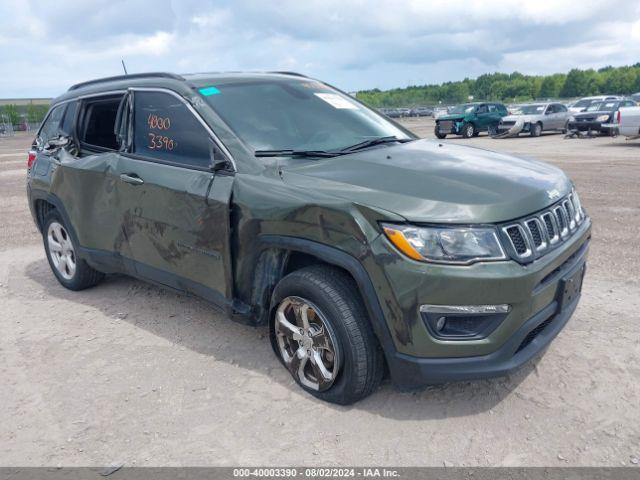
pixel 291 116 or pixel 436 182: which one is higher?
pixel 291 116

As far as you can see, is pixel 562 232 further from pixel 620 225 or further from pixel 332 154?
pixel 620 225

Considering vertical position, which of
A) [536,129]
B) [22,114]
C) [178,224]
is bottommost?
[536,129]

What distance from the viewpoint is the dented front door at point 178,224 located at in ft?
11.4

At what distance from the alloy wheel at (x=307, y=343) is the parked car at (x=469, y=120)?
22.6 metres

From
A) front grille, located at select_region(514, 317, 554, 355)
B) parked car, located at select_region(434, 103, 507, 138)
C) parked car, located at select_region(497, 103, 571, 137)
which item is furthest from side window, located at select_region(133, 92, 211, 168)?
parked car, located at select_region(434, 103, 507, 138)

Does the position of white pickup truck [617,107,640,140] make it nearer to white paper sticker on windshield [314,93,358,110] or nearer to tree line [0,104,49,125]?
white paper sticker on windshield [314,93,358,110]

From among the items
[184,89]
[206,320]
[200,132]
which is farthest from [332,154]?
A: [206,320]

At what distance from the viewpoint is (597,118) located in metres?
20.4

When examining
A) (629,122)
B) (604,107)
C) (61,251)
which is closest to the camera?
(61,251)

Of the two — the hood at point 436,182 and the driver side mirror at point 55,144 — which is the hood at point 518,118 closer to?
the hood at point 436,182

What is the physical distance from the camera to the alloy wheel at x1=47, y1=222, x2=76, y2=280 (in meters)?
5.17

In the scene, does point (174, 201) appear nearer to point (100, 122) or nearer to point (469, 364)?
point (100, 122)

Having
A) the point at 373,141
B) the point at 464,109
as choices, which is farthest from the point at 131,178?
the point at 464,109

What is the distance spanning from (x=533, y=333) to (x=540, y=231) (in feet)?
1.80
